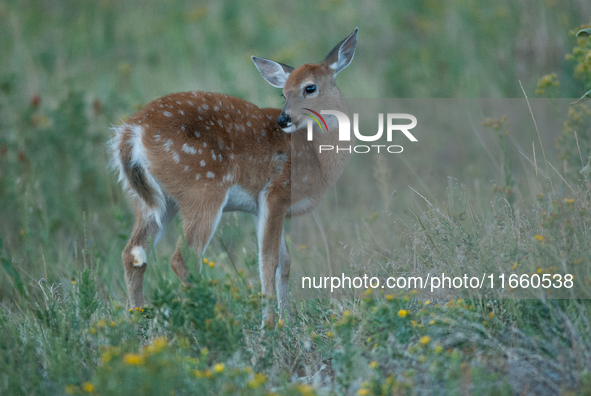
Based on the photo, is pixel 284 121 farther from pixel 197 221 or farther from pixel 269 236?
pixel 197 221

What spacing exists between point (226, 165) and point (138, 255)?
0.89 m

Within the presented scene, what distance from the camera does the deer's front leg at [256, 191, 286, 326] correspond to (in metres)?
4.45

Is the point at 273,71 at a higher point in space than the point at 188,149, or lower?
higher

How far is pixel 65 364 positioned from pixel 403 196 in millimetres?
4653

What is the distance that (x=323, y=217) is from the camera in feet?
22.8

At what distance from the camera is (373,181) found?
7.84m

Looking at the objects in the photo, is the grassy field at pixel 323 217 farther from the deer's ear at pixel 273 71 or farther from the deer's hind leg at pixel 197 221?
the deer's ear at pixel 273 71

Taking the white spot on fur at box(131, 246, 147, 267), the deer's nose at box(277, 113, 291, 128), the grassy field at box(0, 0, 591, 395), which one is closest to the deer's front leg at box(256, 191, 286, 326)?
the grassy field at box(0, 0, 591, 395)

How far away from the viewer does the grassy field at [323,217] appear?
117 inches

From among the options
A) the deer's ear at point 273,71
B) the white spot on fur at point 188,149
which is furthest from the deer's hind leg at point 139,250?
the deer's ear at point 273,71

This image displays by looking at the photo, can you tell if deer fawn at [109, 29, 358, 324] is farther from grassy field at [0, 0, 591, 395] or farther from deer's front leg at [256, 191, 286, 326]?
grassy field at [0, 0, 591, 395]

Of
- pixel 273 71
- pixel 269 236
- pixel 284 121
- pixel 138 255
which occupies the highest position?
pixel 273 71

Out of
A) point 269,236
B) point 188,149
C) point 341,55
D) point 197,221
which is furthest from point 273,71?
point 197,221

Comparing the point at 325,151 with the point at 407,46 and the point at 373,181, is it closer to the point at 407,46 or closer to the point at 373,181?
the point at 373,181
